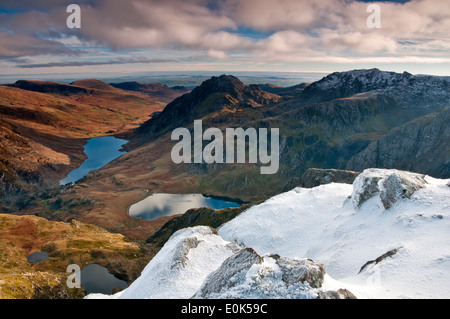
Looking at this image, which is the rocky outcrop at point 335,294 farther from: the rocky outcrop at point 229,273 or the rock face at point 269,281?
the rocky outcrop at point 229,273

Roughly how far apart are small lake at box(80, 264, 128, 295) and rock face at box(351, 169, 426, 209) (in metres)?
59.0

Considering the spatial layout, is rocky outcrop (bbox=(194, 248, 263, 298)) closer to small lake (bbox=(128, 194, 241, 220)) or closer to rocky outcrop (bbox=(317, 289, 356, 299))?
rocky outcrop (bbox=(317, 289, 356, 299))

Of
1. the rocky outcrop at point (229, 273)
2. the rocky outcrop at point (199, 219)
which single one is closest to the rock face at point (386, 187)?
the rocky outcrop at point (229, 273)

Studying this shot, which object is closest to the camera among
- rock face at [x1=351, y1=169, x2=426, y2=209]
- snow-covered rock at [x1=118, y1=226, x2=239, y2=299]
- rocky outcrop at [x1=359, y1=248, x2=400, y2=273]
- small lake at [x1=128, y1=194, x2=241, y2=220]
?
rocky outcrop at [x1=359, y1=248, x2=400, y2=273]

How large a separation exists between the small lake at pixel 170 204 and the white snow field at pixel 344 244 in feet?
313

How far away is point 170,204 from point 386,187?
135 m

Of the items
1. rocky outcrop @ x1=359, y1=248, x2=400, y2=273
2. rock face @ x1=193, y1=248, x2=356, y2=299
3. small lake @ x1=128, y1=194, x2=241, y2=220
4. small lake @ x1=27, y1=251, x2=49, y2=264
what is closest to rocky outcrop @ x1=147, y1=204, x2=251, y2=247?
small lake @ x1=27, y1=251, x2=49, y2=264

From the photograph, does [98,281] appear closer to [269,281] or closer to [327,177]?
[269,281]

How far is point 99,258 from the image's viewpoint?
254ft

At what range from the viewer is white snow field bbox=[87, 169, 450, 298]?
27.8 m

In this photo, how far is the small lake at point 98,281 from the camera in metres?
66.5

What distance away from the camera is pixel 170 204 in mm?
165500

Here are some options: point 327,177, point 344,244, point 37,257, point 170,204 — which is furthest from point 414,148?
point 37,257

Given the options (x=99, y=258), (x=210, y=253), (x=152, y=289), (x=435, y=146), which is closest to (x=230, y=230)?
(x=210, y=253)
